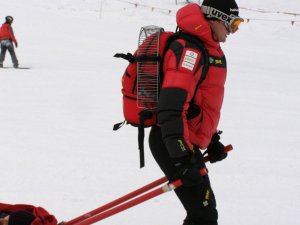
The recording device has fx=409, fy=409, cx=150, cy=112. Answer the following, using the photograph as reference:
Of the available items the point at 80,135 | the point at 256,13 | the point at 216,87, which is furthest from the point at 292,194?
the point at 256,13

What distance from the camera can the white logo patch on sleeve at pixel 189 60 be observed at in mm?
2334

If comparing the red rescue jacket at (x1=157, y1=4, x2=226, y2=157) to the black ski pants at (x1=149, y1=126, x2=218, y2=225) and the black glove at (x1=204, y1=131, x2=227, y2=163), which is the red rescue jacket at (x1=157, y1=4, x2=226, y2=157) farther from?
the black glove at (x1=204, y1=131, x2=227, y2=163)

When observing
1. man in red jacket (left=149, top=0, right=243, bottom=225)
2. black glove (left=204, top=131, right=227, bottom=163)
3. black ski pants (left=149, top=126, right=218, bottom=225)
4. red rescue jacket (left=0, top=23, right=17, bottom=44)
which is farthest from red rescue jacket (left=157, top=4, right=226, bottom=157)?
red rescue jacket (left=0, top=23, right=17, bottom=44)

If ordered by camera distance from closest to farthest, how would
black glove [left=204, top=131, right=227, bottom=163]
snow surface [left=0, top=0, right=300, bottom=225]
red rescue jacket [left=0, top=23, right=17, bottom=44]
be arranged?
black glove [left=204, top=131, right=227, bottom=163] < snow surface [left=0, top=0, right=300, bottom=225] < red rescue jacket [left=0, top=23, right=17, bottom=44]

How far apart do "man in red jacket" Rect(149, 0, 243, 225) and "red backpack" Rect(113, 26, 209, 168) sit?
5 centimetres

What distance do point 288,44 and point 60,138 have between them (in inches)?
637

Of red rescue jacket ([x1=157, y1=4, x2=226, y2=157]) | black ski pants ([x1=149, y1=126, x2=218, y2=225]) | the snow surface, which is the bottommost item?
the snow surface

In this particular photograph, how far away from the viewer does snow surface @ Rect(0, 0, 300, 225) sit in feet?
13.4

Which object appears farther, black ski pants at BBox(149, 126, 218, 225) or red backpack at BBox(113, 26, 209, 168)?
black ski pants at BBox(149, 126, 218, 225)

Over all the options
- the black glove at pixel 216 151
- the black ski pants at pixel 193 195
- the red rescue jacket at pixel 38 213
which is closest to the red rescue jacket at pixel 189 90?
the black ski pants at pixel 193 195

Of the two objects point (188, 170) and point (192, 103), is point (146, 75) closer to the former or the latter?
point (192, 103)

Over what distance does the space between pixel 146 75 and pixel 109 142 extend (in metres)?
3.51

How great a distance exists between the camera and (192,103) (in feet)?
8.18

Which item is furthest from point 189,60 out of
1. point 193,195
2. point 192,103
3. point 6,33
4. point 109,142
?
point 6,33
